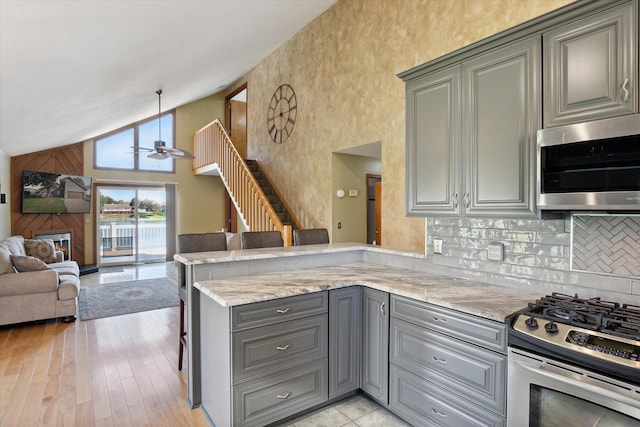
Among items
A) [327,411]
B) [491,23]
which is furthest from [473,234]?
[491,23]

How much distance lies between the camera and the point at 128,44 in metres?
3.39

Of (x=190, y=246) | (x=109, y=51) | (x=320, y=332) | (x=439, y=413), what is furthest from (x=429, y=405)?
(x=109, y=51)

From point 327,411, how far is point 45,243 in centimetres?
670

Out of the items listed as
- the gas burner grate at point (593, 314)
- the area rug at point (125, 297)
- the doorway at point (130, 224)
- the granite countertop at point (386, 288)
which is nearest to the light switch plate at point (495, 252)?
the granite countertop at point (386, 288)

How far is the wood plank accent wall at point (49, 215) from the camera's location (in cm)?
732

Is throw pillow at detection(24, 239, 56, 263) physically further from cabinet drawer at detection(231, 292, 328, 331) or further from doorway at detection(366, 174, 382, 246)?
cabinet drawer at detection(231, 292, 328, 331)

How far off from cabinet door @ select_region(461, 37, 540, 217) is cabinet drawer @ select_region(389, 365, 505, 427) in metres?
1.10

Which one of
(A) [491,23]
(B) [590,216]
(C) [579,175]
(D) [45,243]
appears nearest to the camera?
(C) [579,175]

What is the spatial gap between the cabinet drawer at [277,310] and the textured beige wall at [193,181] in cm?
813

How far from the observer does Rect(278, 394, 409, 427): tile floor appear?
2309mm

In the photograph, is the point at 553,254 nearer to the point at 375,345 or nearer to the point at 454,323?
the point at 454,323

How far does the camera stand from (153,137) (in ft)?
30.2

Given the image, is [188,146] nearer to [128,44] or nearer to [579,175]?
[128,44]

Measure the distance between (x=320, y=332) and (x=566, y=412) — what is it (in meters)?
1.37
